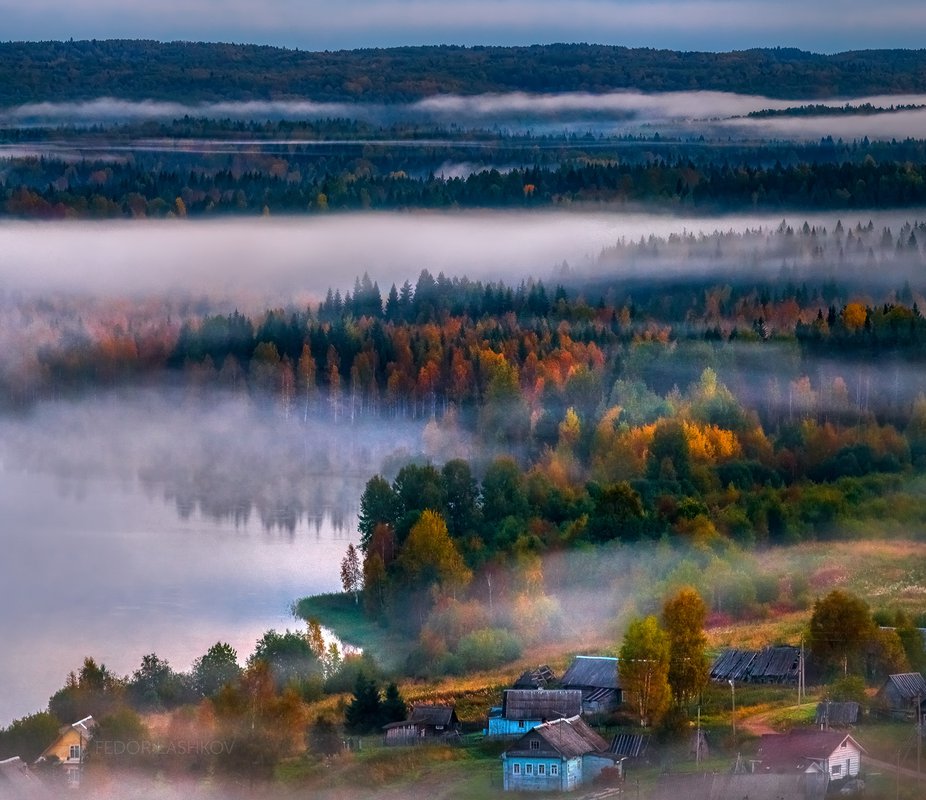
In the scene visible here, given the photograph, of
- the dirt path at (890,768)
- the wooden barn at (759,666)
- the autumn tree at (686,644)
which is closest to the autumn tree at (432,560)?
the autumn tree at (686,644)

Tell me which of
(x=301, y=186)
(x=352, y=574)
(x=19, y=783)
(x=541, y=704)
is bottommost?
→ (x=352, y=574)

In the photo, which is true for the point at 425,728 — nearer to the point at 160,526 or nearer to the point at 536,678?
the point at 536,678

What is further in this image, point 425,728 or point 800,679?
point 800,679

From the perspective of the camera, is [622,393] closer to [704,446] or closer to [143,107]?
[704,446]

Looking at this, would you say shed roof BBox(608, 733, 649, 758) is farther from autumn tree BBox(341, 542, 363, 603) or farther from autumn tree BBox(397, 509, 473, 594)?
autumn tree BBox(341, 542, 363, 603)

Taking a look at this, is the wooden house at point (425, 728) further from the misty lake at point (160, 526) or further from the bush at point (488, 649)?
the misty lake at point (160, 526)

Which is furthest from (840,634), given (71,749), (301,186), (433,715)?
(301,186)

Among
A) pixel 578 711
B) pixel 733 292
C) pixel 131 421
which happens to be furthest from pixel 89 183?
pixel 578 711
